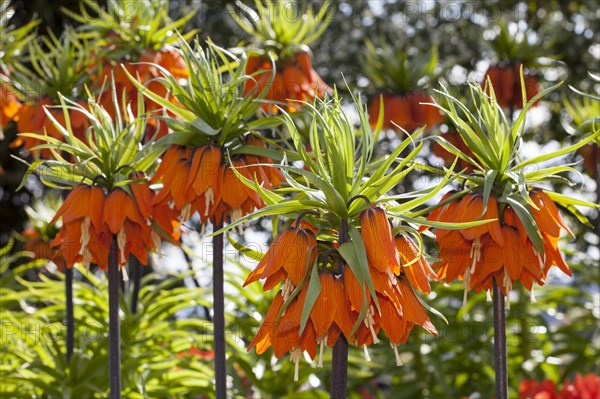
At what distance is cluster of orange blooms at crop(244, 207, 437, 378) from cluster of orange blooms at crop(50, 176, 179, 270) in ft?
1.97

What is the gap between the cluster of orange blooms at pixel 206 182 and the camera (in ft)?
7.26

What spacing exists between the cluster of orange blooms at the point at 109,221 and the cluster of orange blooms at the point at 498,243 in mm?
776

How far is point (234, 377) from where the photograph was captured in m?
3.24

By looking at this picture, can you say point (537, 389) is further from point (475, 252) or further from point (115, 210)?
point (115, 210)

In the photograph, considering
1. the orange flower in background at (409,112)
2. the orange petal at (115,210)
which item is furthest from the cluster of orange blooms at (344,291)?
the orange flower in background at (409,112)

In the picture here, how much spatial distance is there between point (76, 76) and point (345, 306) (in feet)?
6.30

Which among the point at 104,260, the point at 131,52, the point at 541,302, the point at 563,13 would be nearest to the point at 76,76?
the point at 131,52

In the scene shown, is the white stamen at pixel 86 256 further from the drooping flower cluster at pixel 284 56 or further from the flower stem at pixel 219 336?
the drooping flower cluster at pixel 284 56

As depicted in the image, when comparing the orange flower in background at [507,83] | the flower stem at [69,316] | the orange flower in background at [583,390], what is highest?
the orange flower in background at [507,83]

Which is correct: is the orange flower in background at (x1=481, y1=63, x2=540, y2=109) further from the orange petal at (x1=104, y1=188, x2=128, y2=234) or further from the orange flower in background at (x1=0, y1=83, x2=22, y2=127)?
the orange petal at (x1=104, y1=188, x2=128, y2=234)

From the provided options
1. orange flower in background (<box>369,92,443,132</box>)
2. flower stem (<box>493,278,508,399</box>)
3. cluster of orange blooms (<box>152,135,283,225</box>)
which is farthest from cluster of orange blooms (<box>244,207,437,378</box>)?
orange flower in background (<box>369,92,443,132</box>)

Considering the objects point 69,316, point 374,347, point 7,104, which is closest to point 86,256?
point 69,316

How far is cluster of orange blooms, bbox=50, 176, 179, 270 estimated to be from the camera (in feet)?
7.35

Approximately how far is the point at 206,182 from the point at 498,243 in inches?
29.5
